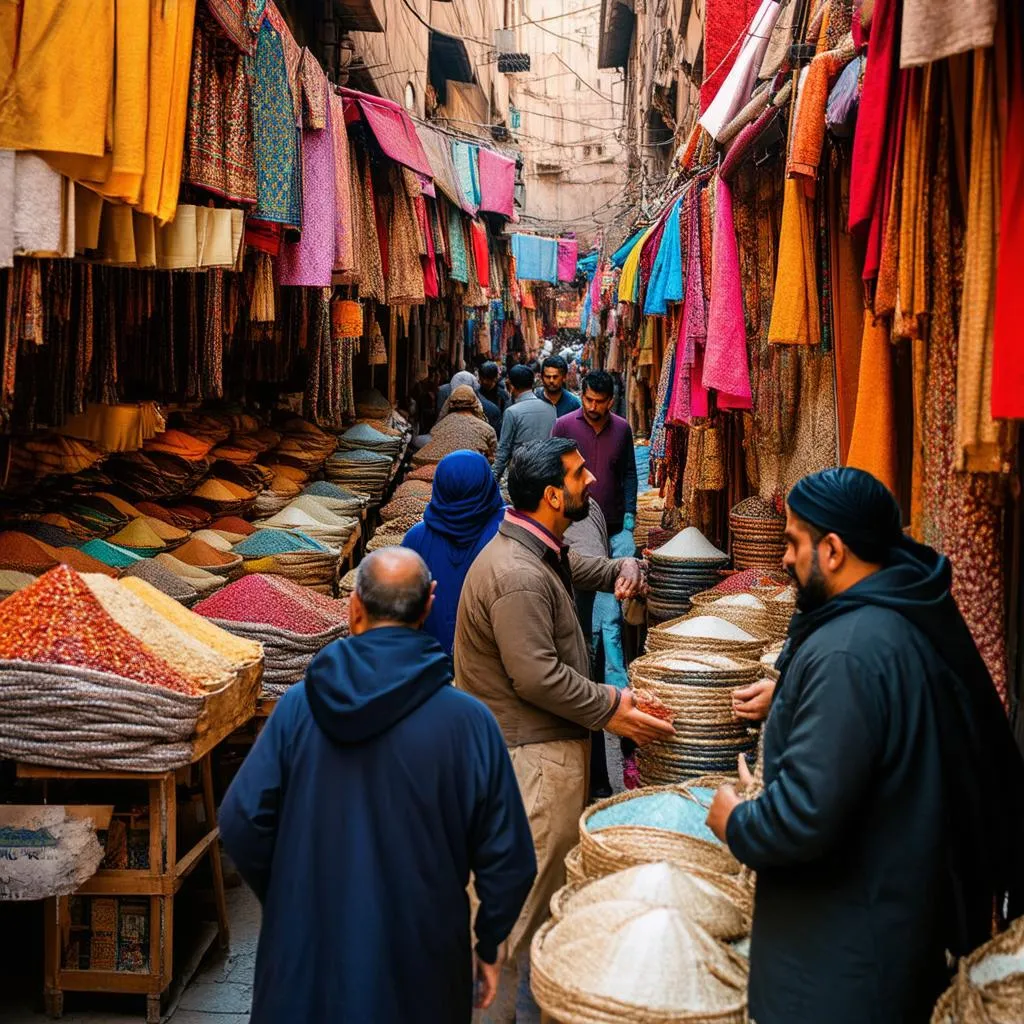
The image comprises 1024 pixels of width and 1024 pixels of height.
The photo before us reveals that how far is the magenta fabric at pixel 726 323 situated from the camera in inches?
169

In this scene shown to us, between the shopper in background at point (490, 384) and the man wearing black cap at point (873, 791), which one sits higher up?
the shopper in background at point (490, 384)

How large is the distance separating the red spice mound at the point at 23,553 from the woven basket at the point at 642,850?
9.90 feet

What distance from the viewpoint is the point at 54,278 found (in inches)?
161

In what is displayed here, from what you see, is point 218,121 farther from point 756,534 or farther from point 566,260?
point 566,260

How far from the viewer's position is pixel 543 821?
10.4 ft

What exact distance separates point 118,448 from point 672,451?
9.14 ft

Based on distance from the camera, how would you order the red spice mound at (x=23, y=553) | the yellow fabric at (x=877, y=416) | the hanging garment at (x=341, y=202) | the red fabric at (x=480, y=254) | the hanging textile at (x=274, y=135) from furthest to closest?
the red fabric at (x=480, y=254), the hanging garment at (x=341, y=202), the red spice mound at (x=23, y=553), the hanging textile at (x=274, y=135), the yellow fabric at (x=877, y=416)

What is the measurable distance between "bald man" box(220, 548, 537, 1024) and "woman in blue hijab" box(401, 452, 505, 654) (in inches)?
69.3

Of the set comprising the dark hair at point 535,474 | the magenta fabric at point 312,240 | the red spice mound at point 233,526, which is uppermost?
the magenta fabric at point 312,240

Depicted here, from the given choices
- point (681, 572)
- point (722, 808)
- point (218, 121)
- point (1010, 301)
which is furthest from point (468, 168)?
point (722, 808)

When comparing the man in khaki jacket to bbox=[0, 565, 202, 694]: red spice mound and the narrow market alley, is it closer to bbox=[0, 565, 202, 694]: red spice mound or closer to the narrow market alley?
the narrow market alley

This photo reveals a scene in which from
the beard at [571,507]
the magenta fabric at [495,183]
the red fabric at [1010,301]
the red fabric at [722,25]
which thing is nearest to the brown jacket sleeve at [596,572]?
the beard at [571,507]

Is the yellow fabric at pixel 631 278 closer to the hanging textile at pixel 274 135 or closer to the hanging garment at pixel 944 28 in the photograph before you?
the hanging textile at pixel 274 135

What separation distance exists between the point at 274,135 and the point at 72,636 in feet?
7.98
